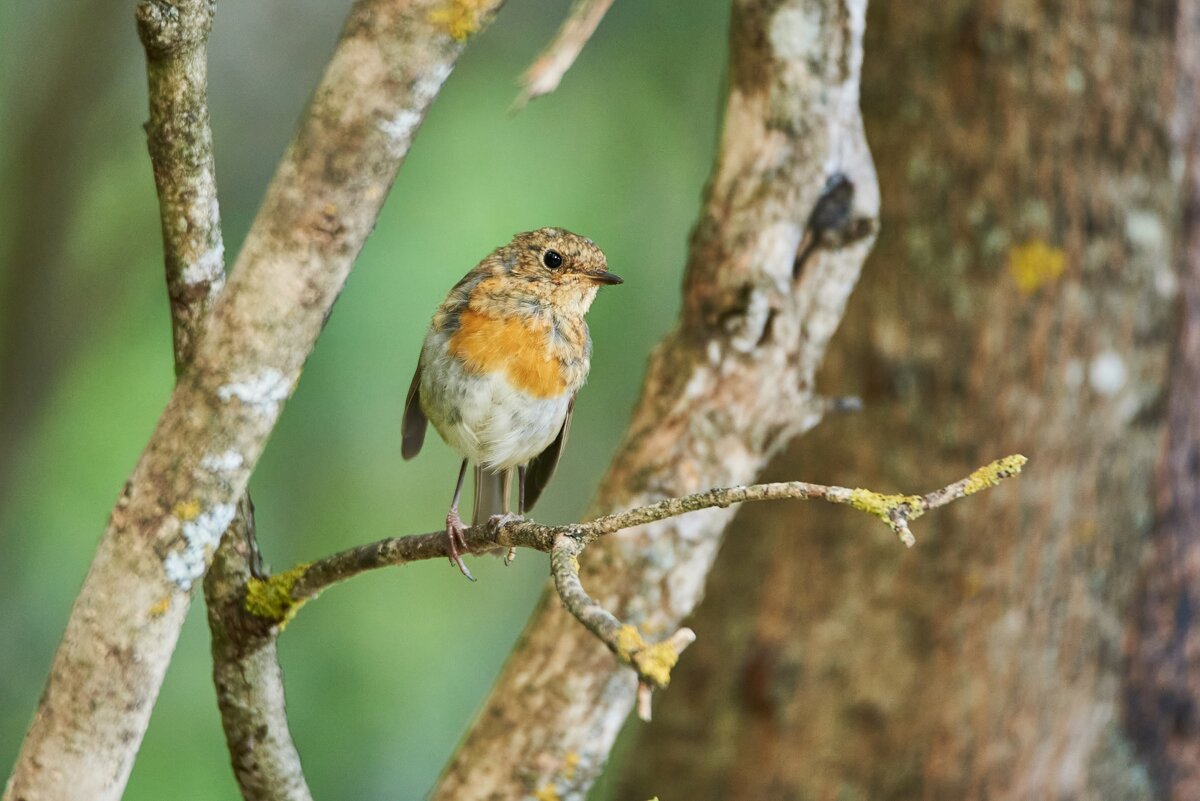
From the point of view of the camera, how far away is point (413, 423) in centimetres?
310

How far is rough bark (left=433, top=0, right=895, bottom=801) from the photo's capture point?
2.83m

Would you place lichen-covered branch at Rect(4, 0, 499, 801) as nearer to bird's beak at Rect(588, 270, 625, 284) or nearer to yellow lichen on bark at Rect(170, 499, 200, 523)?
yellow lichen on bark at Rect(170, 499, 200, 523)

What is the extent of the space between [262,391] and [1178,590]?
266 centimetres

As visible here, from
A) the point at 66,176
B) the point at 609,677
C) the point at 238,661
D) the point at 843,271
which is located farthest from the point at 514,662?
the point at 66,176

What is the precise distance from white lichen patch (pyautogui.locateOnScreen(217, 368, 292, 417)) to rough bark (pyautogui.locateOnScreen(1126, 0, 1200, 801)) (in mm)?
2483

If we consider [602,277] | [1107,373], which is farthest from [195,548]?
[1107,373]

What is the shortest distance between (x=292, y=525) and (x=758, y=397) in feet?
7.77

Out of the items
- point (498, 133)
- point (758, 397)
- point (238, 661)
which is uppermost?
point (498, 133)

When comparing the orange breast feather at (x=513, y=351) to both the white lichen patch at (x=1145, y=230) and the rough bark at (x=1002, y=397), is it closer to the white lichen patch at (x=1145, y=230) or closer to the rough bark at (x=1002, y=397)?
the rough bark at (x=1002, y=397)

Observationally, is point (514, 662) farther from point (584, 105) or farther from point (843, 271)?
point (584, 105)

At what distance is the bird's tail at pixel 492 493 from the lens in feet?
11.3

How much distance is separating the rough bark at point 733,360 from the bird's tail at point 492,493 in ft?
1.86

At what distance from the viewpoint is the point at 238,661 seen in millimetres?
2340

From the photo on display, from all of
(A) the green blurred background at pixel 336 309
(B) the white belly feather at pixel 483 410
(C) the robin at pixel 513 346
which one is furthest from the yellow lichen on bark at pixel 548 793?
(A) the green blurred background at pixel 336 309
